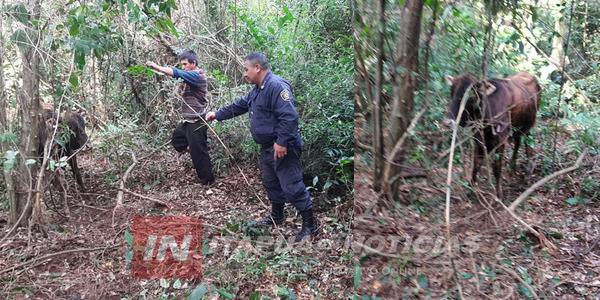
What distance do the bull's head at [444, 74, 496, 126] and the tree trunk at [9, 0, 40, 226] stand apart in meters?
2.87

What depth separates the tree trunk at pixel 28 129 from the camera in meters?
3.09

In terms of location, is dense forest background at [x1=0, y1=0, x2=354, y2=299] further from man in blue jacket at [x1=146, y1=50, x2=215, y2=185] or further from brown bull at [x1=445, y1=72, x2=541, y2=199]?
brown bull at [x1=445, y1=72, x2=541, y2=199]

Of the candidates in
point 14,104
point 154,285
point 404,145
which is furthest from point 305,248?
point 14,104

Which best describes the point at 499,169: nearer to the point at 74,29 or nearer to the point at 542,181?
the point at 542,181

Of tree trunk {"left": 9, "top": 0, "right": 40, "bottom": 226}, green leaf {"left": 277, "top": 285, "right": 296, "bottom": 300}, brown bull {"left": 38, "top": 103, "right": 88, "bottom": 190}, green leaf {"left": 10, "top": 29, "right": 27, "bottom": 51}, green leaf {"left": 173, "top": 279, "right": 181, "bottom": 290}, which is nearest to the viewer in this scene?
green leaf {"left": 277, "top": 285, "right": 296, "bottom": 300}

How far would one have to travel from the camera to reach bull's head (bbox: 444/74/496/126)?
1.33 metres

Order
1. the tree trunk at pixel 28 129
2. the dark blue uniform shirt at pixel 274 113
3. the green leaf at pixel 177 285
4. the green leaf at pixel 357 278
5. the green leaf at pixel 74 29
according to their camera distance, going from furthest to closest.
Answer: the tree trunk at pixel 28 129 → the dark blue uniform shirt at pixel 274 113 → the green leaf at pixel 74 29 → the green leaf at pixel 177 285 → the green leaf at pixel 357 278

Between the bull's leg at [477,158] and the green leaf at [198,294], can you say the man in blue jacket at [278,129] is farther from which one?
the bull's leg at [477,158]

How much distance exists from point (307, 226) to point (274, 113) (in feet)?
2.92

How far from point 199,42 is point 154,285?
298cm

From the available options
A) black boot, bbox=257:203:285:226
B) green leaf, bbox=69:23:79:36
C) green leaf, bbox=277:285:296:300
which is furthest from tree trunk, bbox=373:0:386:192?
green leaf, bbox=69:23:79:36

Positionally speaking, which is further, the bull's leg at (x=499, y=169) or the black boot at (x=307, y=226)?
the black boot at (x=307, y=226)

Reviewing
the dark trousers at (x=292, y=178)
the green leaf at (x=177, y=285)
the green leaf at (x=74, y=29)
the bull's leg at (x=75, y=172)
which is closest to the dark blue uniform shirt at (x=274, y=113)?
the dark trousers at (x=292, y=178)

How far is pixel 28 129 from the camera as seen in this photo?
324 centimetres
